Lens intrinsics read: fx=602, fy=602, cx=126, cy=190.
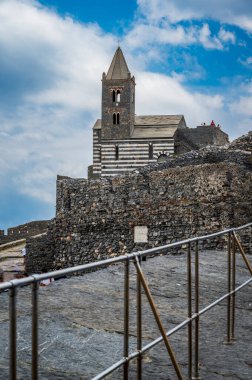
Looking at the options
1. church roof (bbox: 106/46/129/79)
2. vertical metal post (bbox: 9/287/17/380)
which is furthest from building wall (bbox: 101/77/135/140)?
vertical metal post (bbox: 9/287/17/380)

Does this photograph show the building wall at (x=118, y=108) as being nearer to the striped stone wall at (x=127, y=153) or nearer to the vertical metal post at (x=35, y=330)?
the striped stone wall at (x=127, y=153)

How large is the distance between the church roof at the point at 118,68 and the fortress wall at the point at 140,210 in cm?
4120

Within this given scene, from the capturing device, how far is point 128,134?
→ 5494 cm

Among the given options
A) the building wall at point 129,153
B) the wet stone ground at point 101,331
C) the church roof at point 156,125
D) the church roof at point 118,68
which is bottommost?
the wet stone ground at point 101,331

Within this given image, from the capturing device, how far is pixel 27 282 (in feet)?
7.95

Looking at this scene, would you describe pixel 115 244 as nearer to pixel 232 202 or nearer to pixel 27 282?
pixel 232 202

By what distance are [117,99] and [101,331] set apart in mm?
55105

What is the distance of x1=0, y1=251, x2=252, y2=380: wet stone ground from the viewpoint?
2623mm

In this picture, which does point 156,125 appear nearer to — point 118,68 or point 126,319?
point 118,68

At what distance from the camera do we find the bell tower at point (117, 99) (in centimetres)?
5600

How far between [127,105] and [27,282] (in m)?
55.2

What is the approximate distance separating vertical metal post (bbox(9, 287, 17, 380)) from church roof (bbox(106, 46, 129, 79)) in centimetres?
5584

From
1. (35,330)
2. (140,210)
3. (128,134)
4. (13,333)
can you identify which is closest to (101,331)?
(35,330)

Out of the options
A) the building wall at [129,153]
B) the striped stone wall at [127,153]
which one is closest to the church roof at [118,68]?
the striped stone wall at [127,153]
